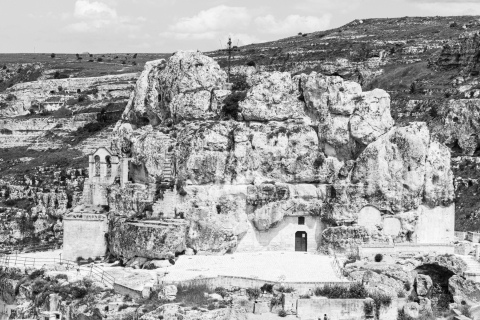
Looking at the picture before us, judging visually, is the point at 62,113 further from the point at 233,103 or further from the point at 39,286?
the point at 39,286

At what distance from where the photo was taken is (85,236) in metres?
59.6

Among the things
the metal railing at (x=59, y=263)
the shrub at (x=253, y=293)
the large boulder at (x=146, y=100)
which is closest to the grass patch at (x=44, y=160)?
the large boulder at (x=146, y=100)

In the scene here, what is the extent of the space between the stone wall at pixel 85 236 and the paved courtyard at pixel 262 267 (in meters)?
6.69

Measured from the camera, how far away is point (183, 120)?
6156 cm

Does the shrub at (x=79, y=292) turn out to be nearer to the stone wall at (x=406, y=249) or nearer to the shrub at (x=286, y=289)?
the shrub at (x=286, y=289)

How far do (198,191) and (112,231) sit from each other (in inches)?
226

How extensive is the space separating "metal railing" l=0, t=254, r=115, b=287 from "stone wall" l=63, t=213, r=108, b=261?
825 mm

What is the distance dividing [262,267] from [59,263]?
42.4 feet

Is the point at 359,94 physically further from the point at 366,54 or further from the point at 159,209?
the point at 366,54

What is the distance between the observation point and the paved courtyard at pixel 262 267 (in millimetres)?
50844

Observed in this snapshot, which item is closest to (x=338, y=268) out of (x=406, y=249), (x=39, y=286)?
(x=406, y=249)

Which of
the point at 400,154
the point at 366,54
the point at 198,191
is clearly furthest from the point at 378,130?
the point at 366,54

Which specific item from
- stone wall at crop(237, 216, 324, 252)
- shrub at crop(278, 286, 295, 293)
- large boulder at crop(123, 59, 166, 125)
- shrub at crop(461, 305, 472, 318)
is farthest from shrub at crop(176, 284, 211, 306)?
large boulder at crop(123, 59, 166, 125)

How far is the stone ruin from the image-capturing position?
57.2 metres
